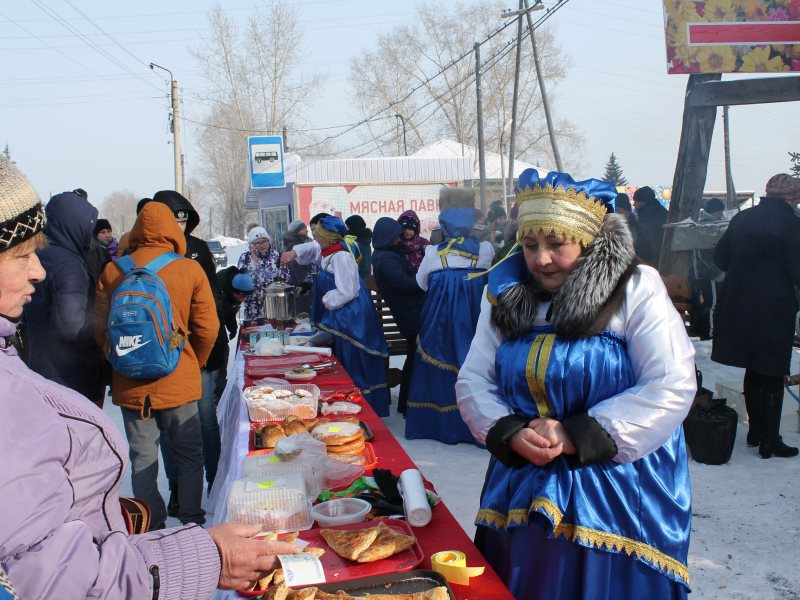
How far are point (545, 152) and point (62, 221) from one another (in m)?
40.8

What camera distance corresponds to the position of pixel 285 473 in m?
2.24

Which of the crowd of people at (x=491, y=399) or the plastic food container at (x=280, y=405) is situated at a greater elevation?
the crowd of people at (x=491, y=399)

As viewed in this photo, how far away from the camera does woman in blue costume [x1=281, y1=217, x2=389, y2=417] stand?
570cm

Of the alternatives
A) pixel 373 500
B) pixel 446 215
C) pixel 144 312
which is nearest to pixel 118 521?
pixel 373 500

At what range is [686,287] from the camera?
6.81 m

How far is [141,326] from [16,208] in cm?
196

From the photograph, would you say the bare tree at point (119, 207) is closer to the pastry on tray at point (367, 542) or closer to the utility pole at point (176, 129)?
the utility pole at point (176, 129)

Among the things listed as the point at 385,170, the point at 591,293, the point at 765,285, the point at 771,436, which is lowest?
the point at 771,436

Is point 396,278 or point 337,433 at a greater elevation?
point 396,278

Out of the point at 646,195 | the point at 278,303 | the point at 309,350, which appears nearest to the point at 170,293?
the point at 309,350

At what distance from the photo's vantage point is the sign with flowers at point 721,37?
6.45 meters

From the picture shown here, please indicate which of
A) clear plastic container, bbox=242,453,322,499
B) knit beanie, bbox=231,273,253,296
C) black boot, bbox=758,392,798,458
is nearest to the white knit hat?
Result: knit beanie, bbox=231,273,253,296

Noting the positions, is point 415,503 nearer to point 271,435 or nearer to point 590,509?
point 590,509

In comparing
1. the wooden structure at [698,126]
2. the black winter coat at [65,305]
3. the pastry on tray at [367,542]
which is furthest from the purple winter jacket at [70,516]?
the wooden structure at [698,126]
